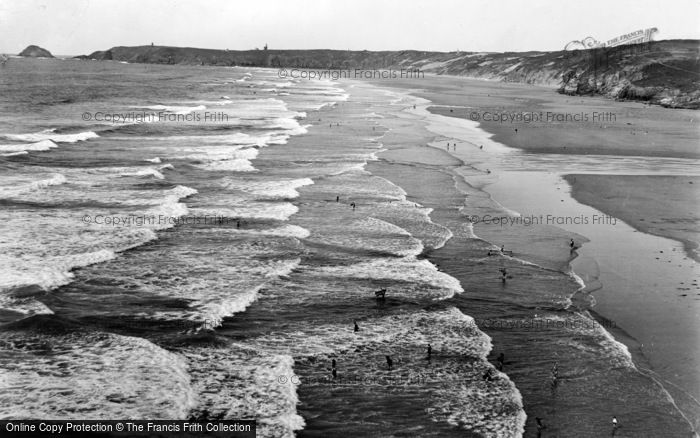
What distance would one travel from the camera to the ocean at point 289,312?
11500 mm

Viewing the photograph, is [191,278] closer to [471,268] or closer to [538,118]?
[471,268]

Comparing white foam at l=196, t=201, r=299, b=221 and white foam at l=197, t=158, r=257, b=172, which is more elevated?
white foam at l=197, t=158, r=257, b=172

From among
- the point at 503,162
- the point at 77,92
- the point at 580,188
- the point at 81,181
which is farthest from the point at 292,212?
the point at 77,92

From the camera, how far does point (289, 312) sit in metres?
15.6

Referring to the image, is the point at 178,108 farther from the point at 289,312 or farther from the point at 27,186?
the point at 289,312

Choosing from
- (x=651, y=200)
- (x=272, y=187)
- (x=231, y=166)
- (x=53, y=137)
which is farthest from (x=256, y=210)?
(x=53, y=137)

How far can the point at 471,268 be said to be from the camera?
18.8m

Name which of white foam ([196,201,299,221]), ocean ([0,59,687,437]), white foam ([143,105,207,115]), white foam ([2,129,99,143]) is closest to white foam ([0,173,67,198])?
ocean ([0,59,687,437])

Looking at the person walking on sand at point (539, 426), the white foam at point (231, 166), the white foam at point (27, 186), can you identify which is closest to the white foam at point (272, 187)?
the white foam at point (231, 166)

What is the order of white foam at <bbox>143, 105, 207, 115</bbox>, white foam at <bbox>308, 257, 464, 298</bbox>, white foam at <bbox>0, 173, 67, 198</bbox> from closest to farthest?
1. white foam at <bbox>308, 257, 464, 298</bbox>
2. white foam at <bbox>0, 173, 67, 198</bbox>
3. white foam at <bbox>143, 105, 207, 115</bbox>

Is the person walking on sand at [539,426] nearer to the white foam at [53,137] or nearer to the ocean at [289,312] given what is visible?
the ocean at [289,312]

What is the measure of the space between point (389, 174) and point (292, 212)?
9515 mm

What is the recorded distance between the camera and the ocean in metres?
11.5

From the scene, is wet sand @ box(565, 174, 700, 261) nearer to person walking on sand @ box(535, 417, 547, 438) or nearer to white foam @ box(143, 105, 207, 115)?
person walking on sand @ box(535, 417, 547, 438)
